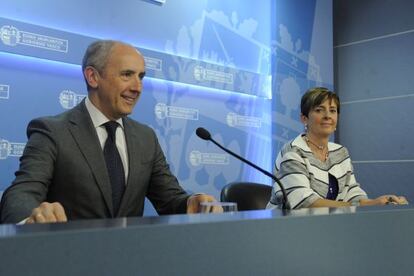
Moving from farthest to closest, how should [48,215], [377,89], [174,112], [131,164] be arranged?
[377,89] < [174,112] < [131,164] < [48,215]

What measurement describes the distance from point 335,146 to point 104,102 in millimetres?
1196

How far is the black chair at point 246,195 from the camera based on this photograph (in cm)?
261

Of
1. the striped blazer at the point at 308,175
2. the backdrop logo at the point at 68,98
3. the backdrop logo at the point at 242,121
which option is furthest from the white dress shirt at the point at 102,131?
the backdrop logo at the point at 242,121

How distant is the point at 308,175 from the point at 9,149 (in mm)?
1703

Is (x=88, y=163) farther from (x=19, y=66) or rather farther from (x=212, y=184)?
(x=212, y=184)

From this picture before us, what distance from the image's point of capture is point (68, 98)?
303 centimetres

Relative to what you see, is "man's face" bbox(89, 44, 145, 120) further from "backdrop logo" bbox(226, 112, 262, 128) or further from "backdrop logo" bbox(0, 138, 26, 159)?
"backdrop logo" bbox(226, 112, 262, 128)

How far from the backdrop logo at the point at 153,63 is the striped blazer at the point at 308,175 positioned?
1.41 meters

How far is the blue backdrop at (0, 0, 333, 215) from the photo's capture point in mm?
2834

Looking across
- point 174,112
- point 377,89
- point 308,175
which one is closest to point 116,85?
point 308,175

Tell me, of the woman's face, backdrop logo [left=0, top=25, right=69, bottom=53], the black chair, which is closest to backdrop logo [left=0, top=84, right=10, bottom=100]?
backdrop logo [left=0, top=25, right=69, bottom=53]

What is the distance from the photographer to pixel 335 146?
96.7 inches

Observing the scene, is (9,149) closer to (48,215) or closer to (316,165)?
(316,165)

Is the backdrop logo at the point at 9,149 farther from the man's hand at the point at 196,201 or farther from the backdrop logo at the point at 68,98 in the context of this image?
the man's hand at the point at 196,201
